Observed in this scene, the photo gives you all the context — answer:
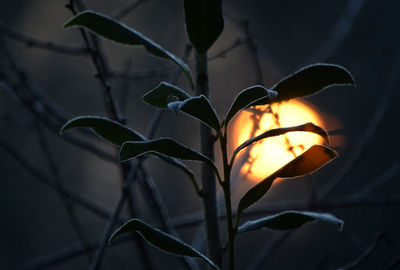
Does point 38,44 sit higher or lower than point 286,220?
higher

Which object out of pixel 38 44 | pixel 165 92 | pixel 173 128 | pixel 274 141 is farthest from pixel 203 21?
pixel 173 128

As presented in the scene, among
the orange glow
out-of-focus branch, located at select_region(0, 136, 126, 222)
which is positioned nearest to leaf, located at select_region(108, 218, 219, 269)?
the orange glow

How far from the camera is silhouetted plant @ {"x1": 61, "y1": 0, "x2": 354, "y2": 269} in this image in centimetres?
50

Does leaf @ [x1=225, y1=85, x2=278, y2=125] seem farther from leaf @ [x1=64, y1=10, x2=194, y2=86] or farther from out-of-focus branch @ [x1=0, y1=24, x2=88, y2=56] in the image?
out-of-focus branch @ [x1=0, y1=24, x2=88, y2=56]

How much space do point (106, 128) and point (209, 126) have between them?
0.12 metres

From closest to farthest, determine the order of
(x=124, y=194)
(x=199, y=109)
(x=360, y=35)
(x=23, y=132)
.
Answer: (x=199, y=109), (x=124, y=194), (x=360, y=35), (x=23, y=132)

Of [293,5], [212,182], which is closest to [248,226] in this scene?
[212,182]

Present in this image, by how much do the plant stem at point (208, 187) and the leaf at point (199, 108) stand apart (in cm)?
5

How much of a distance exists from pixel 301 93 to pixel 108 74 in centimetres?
52

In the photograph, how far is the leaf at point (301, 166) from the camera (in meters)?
0.52

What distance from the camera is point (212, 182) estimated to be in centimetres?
57

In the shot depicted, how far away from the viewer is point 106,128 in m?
0.57

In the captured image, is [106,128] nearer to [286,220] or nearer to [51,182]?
[286,220]

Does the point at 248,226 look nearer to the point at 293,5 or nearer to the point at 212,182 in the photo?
the point at 212,182
